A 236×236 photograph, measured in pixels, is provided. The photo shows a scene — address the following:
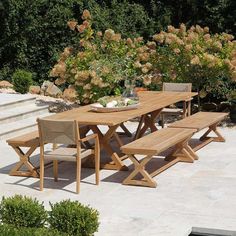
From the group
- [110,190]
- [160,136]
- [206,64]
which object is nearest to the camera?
[110,190]

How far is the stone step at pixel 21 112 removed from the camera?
1341 cm

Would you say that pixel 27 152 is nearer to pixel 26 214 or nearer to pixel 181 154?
pixel 181 154

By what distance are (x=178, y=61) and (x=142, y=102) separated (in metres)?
3.46

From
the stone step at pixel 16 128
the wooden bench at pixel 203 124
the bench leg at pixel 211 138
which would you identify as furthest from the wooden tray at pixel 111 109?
the stone step at pixel 16 128

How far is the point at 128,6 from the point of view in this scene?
18906 millimetres

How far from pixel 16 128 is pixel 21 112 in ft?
3.52

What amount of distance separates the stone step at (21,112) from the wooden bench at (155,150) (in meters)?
4.37

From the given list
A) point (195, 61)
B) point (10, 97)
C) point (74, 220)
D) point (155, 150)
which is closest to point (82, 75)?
point (10, 97)

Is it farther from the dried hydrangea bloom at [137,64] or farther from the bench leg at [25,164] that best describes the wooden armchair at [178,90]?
the bench leg at [25,164]

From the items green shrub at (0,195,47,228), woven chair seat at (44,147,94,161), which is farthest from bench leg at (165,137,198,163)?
green shrub at (0,195,47,228)

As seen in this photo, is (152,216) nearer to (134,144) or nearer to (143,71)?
(134,144)

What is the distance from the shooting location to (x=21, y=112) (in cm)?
1397

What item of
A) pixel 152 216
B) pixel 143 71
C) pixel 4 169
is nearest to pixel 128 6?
pixel 143 71

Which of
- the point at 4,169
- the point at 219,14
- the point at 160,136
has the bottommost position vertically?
the point at 4,169
